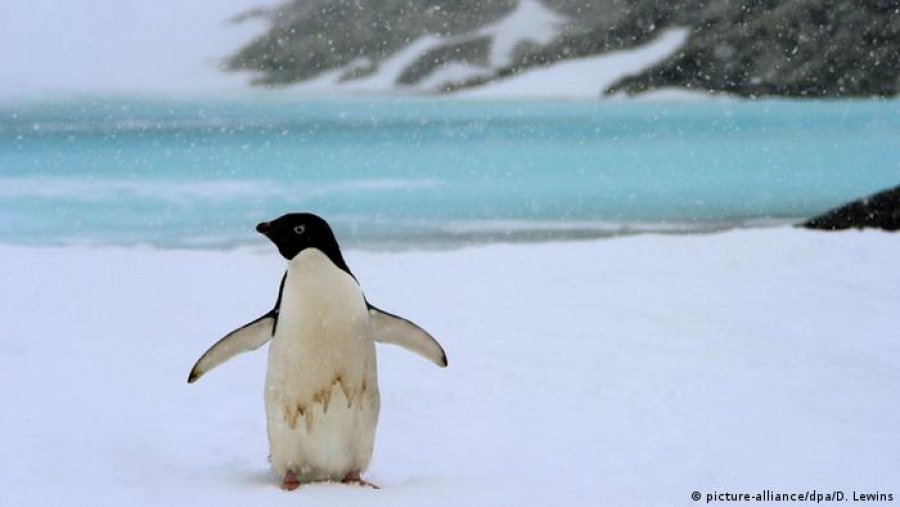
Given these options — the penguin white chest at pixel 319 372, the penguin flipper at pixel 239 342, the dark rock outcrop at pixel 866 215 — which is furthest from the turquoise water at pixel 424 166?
the penguin white chest at pixel 319 372

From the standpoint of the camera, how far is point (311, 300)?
210 cm

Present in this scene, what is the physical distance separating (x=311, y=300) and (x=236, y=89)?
3.07ft

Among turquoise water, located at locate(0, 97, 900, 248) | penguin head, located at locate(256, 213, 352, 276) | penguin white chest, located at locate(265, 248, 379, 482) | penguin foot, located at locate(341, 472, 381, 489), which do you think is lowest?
penguin foot, located at locate(341, 472, 381, 489)

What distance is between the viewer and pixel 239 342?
219 cm

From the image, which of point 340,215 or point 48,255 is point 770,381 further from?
point 48,255

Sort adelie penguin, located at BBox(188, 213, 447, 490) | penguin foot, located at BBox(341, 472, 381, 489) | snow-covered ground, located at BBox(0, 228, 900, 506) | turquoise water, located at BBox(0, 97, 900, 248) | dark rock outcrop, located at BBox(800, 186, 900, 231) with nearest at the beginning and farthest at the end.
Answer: adelie penguin, located at BBox(188, 213, 447, 490)
penguin foot, located at BBox(341, 472, 381, 489)
snow-covered ground, located at BBox(0, 228, 900, 506)
turquoise water, located at BBox(0, 97, 900, 248)
dark rock outcrop, located at BBox(800, 186, 900, 231)

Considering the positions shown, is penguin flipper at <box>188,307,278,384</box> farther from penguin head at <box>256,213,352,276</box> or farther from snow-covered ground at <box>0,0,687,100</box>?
snow-covered ground at <box>0,0,687,100</box>

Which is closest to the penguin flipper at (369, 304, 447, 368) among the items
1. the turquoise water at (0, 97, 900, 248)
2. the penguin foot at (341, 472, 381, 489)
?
the penguin foot at (341, 472, 381, 489)

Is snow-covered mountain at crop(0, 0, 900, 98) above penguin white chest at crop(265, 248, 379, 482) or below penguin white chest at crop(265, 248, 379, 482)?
above

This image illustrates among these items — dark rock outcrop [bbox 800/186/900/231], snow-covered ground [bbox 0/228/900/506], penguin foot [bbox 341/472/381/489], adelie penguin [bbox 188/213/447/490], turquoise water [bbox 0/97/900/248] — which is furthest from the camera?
dark rock outcrop [bbox 800/186/900/231]

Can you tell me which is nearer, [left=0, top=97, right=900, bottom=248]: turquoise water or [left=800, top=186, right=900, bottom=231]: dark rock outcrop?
[left=0, top=97, right=900, bottom=248]: turquoise water

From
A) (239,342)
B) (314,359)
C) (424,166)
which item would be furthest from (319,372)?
(424,166)

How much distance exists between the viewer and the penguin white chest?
210 cm

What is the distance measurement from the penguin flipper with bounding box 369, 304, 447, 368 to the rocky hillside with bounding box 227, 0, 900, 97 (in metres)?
0.90
